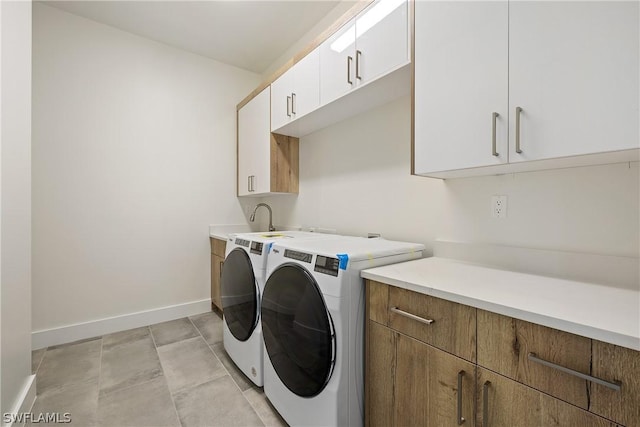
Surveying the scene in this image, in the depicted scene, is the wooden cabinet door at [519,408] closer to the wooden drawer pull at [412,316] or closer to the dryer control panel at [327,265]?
the wooden drawer pull at [412,316]

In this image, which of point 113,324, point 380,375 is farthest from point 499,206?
point 113,324

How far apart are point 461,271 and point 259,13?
2430mm

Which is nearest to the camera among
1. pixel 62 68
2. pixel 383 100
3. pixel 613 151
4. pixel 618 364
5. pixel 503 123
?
pixel 618 364

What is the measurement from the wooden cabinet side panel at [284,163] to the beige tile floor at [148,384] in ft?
4.72

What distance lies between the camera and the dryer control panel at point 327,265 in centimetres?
113

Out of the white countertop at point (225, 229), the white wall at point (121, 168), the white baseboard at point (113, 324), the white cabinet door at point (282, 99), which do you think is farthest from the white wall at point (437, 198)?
the white baseboard at point (113, 324)

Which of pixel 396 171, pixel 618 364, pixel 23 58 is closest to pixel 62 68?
pixel 23 58

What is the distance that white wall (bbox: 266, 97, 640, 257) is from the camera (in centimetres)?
103

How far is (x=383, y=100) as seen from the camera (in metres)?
1.76

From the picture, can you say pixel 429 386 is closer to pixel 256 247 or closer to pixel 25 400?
pixel 256 247

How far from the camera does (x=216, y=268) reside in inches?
111

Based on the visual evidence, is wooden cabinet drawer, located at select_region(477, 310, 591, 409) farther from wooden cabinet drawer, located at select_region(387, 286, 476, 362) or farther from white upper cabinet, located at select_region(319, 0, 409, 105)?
white upper cabinet, located at select_region(319, 0, 409, 105)

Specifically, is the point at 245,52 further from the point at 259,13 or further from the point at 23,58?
the point at 23,58

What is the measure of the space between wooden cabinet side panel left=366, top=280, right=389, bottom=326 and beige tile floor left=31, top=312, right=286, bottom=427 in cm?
83
